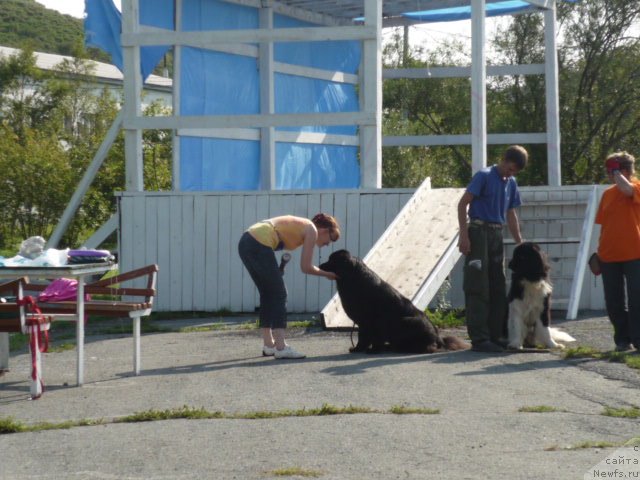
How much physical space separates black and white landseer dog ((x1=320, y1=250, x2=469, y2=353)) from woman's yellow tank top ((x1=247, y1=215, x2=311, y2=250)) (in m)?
0.55

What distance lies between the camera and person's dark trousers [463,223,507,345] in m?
10.8

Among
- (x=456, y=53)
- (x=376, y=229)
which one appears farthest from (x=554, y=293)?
(x=456, y=53)

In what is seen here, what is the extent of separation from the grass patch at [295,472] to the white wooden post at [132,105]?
380 inches

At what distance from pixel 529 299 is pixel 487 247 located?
2.10ft

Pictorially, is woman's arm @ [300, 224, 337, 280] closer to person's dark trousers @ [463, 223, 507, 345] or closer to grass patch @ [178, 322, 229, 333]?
person's dark trousers @ [463, 223, 507, 345]

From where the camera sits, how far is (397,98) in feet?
87.6

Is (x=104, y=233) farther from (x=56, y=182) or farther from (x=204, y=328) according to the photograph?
(x=56, y=182)

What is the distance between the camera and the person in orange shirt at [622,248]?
10625mm

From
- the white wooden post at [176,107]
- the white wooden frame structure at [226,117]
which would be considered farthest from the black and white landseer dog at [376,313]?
the white wooden post at [176,107]

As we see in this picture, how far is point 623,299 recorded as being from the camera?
10797 millimetres

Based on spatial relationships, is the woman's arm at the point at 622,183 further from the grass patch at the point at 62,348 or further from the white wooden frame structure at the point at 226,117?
the grass patch at the point at 62,348

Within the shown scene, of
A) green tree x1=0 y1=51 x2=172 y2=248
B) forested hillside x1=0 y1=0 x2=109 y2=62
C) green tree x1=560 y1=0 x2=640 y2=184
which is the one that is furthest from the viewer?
forested hillside x1=0 y1=0 x2=109 y2=62

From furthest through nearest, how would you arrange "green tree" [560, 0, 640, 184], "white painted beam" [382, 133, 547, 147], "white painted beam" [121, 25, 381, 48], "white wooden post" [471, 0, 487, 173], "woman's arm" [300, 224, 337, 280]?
"green tree" [560, 0, 640, 184], "white painted beam" [382, 133, 547, 147], "white wooden post" [471, 0, 487, 173], "white painted beam" [121, 25, 381, 48], "woman's arm" [300, 224, 337, 280]

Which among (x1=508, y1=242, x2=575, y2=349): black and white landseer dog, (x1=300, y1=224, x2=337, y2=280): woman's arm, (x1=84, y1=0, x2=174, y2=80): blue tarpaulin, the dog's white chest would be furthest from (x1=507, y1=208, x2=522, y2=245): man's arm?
(x1=84, y1=0, x2=174, y2=80): blue tarpaulin
